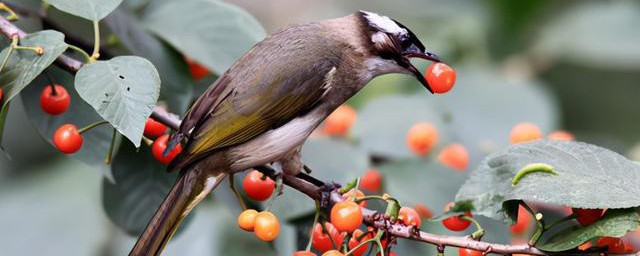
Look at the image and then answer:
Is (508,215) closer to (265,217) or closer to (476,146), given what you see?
(265,217)

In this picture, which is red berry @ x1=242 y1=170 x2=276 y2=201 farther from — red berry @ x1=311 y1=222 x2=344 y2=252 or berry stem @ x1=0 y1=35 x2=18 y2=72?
berry stem @ x1=0 y1=35 x2=18 y2=72

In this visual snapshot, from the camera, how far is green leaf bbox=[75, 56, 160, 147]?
2.15 metres

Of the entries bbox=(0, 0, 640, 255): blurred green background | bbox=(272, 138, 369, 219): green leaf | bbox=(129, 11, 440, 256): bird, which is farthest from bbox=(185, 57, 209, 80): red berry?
bbox=(129, 11, 440, 256): bird

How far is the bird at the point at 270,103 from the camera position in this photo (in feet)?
8.46

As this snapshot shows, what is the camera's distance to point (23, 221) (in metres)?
4.22

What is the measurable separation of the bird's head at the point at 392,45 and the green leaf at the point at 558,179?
32cm

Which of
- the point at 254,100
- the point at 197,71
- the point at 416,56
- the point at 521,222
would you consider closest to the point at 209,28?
the point at 197,71

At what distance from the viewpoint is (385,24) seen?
9.07 feet

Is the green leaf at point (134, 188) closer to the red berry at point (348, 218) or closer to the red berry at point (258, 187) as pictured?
the red berry at point (258, 187)

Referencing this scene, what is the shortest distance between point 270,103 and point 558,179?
0.80m

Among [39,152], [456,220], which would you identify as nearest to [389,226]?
[456,220]

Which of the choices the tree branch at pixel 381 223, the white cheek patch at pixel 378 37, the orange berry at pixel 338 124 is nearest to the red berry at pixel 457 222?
the tree branch at pixel 381 223

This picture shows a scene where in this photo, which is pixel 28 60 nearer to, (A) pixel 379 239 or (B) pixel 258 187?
(B) pixel 258 187

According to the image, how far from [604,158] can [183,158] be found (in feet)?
3.40
